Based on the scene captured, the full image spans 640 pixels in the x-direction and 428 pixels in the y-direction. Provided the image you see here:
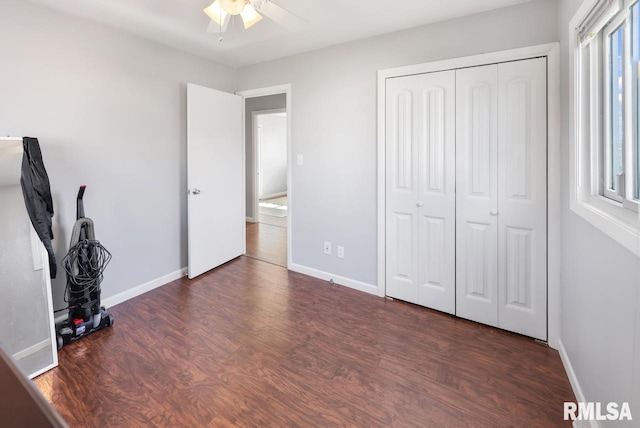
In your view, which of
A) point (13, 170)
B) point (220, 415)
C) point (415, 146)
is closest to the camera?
point (220, 415)

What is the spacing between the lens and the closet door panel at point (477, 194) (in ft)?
7.79

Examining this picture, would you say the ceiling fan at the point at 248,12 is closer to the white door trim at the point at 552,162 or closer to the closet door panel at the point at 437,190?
the closet door panel at the point at 437,190

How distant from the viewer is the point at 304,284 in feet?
11.0

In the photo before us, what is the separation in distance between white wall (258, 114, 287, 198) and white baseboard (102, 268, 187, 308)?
19.9 ft

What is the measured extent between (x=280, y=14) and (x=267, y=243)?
343cm

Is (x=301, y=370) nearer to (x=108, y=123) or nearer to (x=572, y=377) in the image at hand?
(x=572, y=377)

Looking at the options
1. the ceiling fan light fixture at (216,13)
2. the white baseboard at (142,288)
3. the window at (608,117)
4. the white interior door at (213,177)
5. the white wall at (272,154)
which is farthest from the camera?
the white wall at (272,154)

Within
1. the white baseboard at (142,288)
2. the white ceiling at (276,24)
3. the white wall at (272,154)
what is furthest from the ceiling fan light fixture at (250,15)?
the white wall at (272,154)

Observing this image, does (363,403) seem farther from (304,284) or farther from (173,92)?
(173,92)

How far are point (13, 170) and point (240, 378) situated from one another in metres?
1.82

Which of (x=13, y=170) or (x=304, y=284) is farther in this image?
(x=304, y=284)

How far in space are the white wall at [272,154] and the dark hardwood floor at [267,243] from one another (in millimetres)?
3492

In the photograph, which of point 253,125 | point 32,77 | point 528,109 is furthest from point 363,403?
point 253,125

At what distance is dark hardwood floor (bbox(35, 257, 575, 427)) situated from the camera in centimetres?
162
